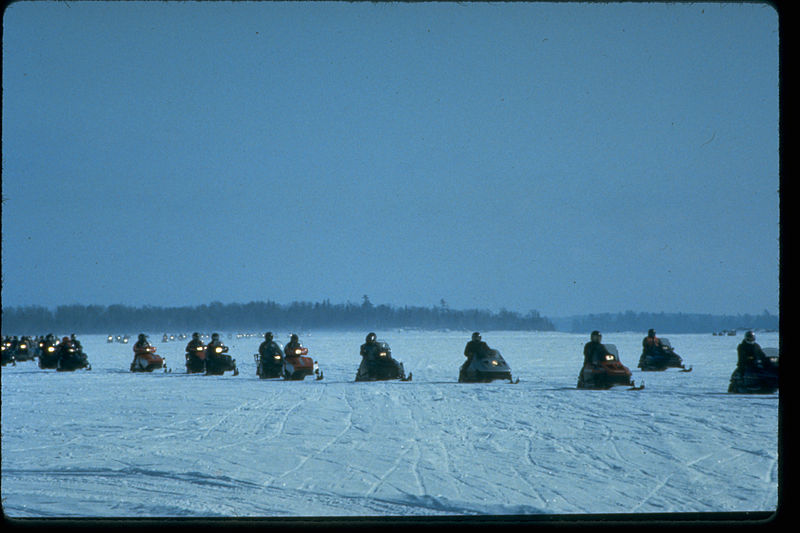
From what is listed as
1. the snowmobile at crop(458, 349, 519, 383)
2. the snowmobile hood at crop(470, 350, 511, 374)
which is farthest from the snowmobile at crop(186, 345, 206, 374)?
the snowmobile hood at crop(470, 350, 511, 374)

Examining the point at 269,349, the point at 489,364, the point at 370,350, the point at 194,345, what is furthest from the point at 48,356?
the point at 489,364

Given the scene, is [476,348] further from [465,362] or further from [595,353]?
[595,353]

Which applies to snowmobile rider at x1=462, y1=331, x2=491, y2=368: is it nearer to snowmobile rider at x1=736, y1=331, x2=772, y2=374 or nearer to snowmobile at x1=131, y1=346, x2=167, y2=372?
snowmobile rider at x1=736, y1=331, x2=772, y2=374

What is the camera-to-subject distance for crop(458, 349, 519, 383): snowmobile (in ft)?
65.1

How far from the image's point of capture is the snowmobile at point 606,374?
17641mm

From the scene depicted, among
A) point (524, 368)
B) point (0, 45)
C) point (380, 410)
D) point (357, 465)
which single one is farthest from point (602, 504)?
point (524, 368)

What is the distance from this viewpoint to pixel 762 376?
15586 mm

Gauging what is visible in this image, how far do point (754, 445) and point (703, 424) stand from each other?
202 centimetres

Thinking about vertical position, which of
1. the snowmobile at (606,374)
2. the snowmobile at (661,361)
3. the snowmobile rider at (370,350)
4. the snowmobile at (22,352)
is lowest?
the snowmobile at (22,352)

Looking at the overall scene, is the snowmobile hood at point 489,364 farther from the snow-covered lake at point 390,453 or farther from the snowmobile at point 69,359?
the snowmobile at point 69,359

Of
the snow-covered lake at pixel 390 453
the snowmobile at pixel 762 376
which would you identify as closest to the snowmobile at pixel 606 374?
the snow-covered lake at pixel 390 453

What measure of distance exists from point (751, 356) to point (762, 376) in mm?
508

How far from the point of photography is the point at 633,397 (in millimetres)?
15688

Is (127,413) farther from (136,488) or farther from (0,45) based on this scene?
(0,45)
